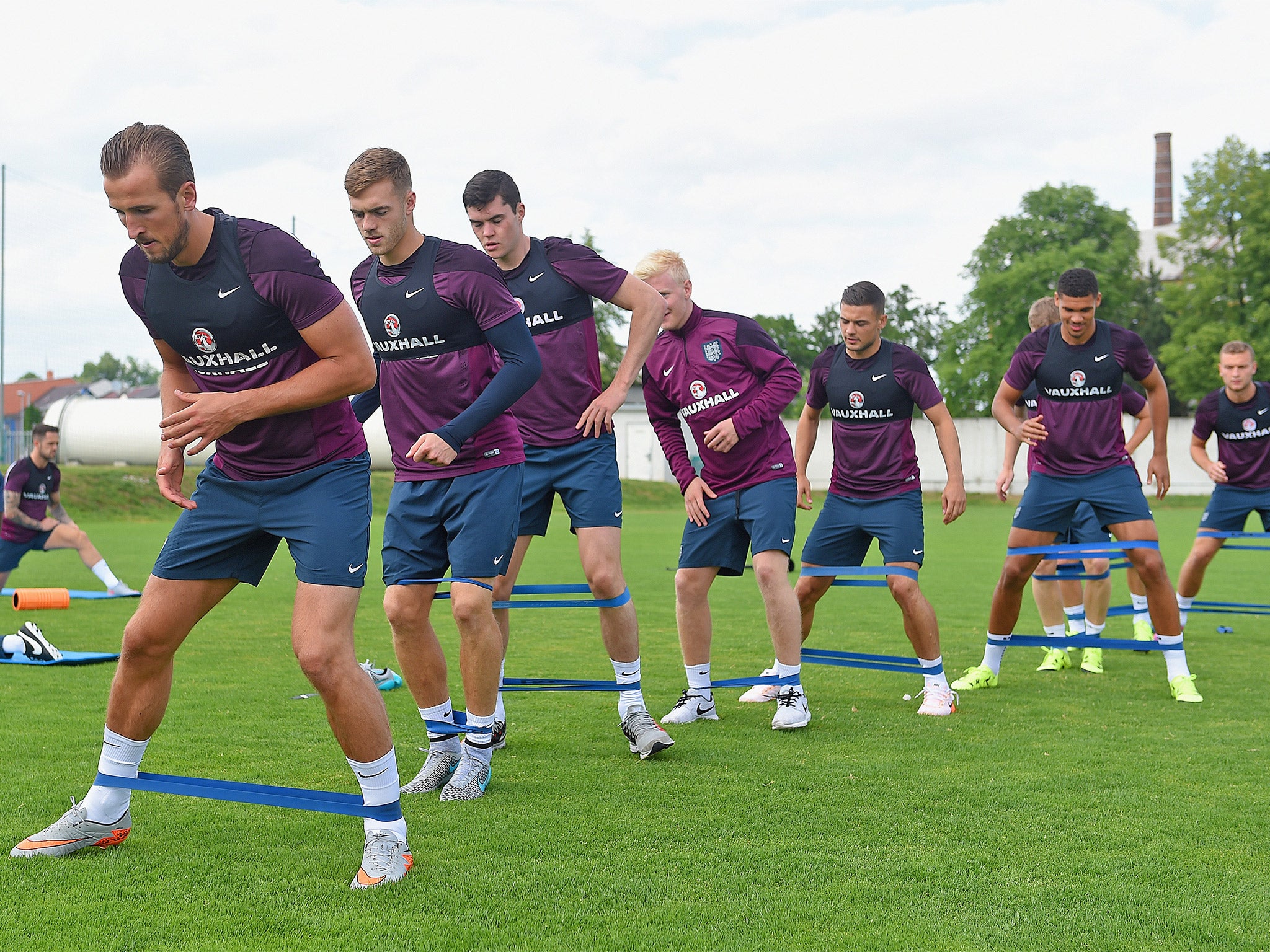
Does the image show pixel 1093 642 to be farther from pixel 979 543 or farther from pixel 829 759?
pixel 979 543

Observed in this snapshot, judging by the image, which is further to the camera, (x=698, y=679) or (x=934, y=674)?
(x=934, y=674)

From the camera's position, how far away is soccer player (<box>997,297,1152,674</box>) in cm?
845

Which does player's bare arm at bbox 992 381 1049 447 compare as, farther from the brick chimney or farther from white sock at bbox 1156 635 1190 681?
the brick chimney

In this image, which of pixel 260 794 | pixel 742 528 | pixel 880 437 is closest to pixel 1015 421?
pixel 880 437

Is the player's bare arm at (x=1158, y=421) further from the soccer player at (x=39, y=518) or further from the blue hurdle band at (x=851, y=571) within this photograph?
the soccer player at (x=39, y=518)

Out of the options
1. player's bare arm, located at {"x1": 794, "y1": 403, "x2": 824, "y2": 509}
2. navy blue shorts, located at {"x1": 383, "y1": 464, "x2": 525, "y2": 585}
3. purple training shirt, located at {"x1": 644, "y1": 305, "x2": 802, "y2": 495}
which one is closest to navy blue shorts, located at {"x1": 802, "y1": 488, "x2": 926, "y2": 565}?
player's bare arm, located at {"x1": 794, "y1": 403, "x2": 824, "y2": 509}

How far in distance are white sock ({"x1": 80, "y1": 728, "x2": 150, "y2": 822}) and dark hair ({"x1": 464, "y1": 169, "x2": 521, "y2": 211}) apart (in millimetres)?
2823

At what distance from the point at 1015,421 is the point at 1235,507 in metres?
3.33

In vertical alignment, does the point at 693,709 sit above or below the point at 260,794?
below

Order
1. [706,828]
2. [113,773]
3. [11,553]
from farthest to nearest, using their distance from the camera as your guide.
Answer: [11,553], [706,828], [113,773]

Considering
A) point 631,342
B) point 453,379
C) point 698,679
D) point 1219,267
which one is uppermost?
point 1219,267

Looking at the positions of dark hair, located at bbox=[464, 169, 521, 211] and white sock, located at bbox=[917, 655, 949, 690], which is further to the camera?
white sock, located at bbox=[917, 655, 949, 690]

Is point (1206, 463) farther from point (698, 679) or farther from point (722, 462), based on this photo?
point (698, 679)

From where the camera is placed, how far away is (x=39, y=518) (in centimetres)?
1263
